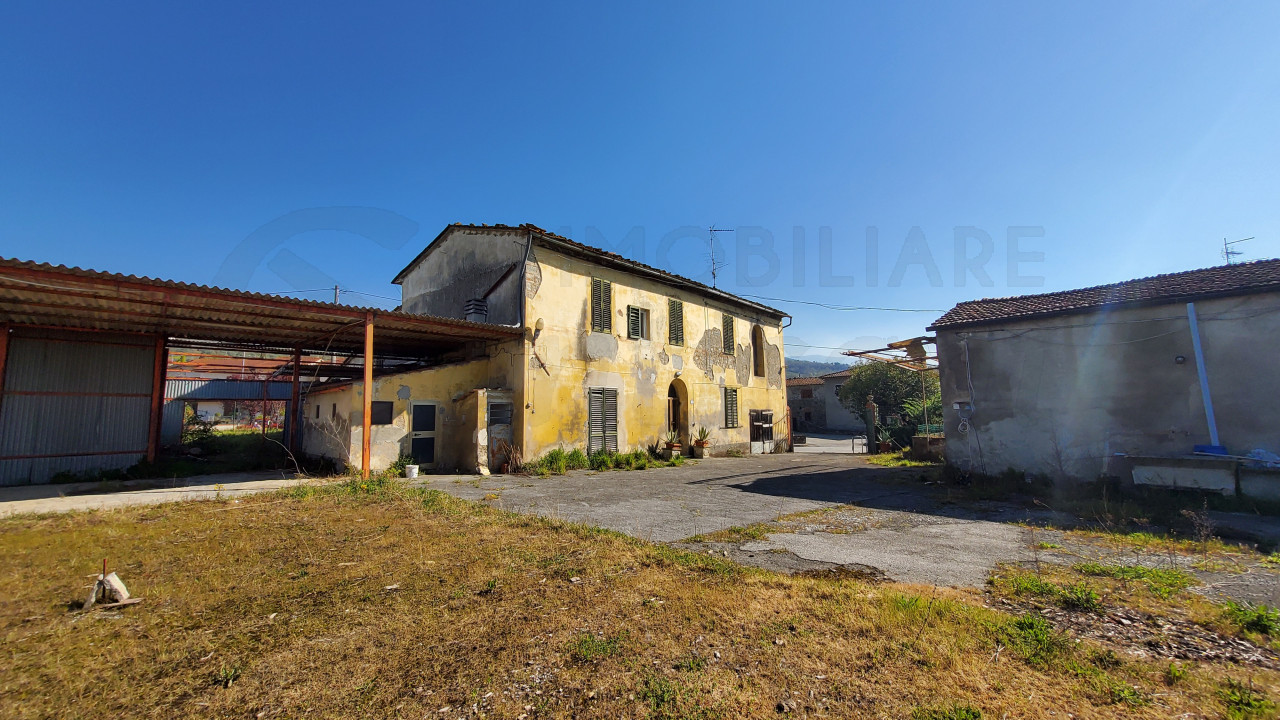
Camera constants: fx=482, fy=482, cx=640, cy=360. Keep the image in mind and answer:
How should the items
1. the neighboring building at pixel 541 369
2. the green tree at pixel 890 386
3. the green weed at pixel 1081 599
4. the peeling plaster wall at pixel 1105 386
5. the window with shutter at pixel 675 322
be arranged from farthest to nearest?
the green tree at pixel 890 386, the window with shutter at pixel 675 322, the neighboring building at pixel 541 369, the peeling plaster wall at pixel 1105 386, the green weed at pixel 1081 599

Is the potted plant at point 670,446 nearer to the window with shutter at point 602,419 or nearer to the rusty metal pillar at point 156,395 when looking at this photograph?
the window with shutter at point 602,419

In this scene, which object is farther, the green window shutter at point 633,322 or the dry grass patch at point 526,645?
the green window shutter at point 633,322

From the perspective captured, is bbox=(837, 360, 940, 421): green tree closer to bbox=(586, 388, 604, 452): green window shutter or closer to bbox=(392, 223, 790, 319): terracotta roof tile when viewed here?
bbox=(392, 223, 790, 319): terracotta roof tile

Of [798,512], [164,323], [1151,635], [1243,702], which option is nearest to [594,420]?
[798,512]

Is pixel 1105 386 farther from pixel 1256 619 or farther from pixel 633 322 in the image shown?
pixel 633 322

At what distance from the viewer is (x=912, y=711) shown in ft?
7.47

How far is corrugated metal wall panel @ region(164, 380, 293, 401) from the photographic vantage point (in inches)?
746

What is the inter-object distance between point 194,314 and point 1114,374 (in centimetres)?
1813

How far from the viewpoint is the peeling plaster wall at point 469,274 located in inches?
514

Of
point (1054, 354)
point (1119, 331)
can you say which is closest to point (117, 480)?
point (1054, 354)

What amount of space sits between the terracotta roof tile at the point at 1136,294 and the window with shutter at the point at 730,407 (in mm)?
7888

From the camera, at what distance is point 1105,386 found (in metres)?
9.36

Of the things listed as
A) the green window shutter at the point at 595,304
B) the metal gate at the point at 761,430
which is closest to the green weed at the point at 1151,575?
the green window shutter at the point at 595,304

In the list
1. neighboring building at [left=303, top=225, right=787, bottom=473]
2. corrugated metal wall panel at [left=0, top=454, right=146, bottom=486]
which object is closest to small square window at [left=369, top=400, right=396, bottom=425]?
neighboring building at [left=303, top=225, right=787, bottom=473]
